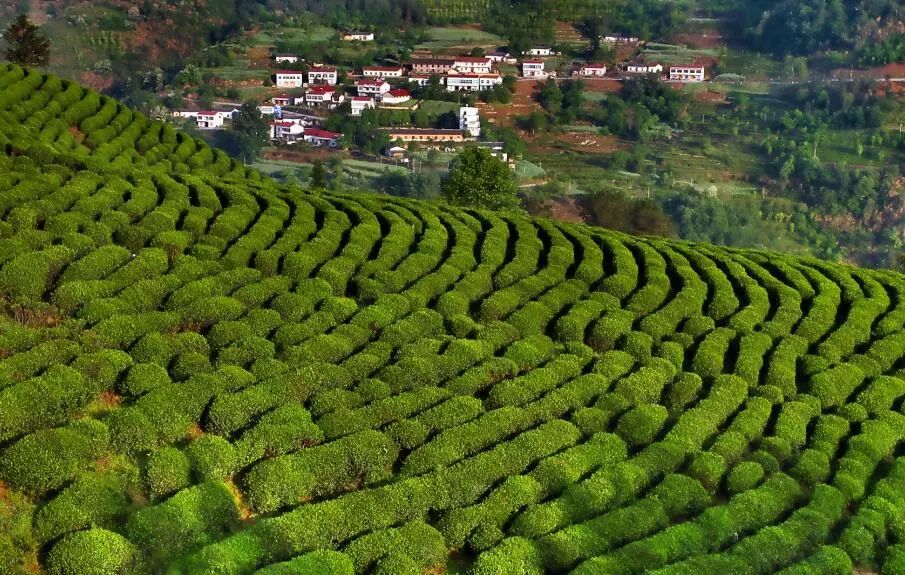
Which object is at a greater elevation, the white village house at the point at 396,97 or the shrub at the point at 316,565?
the white village house at the point at 396,97

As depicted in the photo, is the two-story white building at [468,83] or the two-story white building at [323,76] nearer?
the two-story white building at [468,83]

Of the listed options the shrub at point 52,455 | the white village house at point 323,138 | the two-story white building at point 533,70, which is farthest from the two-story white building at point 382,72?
the shrub at point 52,455

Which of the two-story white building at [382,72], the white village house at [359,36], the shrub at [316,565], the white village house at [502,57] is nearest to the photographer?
the shrub at [316,565]

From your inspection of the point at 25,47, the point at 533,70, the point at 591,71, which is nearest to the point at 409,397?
the point at 25,47

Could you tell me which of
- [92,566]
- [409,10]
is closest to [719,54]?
[409,10]

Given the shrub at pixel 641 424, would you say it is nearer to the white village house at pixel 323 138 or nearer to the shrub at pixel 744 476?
the shrub at pixel 744 476

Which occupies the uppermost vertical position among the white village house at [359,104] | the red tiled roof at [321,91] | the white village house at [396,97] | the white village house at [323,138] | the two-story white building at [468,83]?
the two-story white building at [468,83]

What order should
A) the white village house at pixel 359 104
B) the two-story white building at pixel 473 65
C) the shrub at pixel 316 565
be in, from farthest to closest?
the two-story white building at pixel 473 65
the white village house at pixel 359 104
the shrub at pixel 316 565
